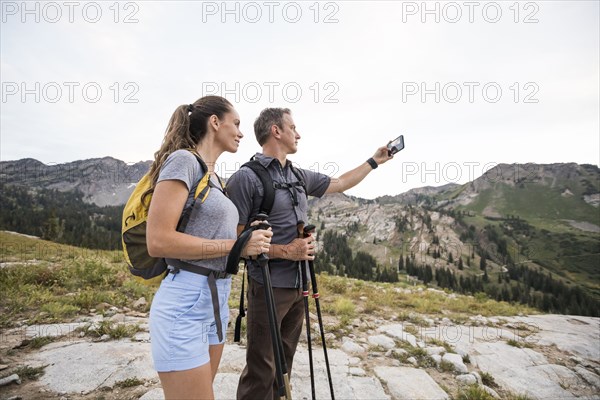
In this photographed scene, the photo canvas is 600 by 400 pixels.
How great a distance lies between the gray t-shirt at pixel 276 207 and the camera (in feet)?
11.1

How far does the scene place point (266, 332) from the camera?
326 centimetres

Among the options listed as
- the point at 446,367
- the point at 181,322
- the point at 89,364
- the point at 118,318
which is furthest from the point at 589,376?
the point at 118,318

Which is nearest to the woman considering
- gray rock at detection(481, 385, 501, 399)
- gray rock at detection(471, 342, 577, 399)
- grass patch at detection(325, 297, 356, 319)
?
gray rock at detection(481, 385, 501, 399)

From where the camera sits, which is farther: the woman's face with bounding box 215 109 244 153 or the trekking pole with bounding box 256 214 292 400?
the woman's face with bounding box 215 109 244 153

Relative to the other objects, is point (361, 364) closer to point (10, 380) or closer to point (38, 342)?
point (10, 380)

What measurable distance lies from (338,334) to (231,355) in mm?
3071

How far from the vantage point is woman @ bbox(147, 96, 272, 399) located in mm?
1979

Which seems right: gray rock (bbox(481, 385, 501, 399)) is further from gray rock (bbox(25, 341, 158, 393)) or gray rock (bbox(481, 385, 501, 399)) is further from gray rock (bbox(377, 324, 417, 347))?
gray rock (bbox(25, 341, 158, 393))

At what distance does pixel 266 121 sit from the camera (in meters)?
4.07

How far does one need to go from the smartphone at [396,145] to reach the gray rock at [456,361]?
480cm

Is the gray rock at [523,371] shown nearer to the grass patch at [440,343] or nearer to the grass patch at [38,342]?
the grass patch at [440,343]

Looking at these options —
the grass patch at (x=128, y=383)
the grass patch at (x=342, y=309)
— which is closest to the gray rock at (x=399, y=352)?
the grass patch at (x=342, y=309)

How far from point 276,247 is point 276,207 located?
1.67ft

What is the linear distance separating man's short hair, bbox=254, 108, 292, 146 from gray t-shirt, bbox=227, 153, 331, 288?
0.31m
